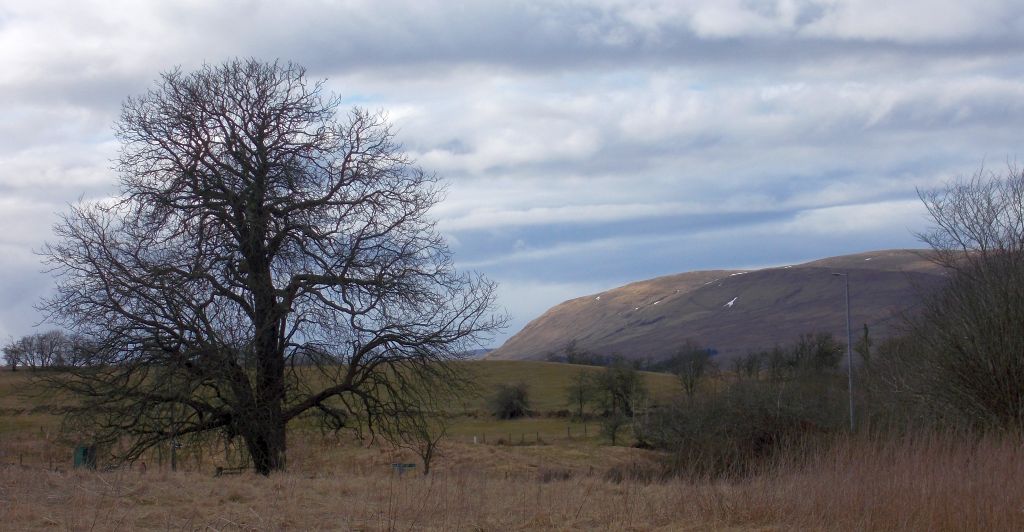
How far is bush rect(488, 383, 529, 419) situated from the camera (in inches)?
2842

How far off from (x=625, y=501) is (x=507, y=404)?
60732 millimetres

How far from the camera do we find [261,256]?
19.6m

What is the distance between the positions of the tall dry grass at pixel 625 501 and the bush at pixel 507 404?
58912mm

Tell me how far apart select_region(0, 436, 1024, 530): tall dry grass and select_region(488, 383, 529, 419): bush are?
2319 inches

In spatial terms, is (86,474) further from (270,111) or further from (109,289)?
(270,111)

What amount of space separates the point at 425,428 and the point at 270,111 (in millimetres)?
7948

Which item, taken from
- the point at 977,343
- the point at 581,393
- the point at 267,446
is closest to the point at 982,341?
the point at 977,343

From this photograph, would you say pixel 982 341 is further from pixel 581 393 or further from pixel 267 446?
pixel 581 393

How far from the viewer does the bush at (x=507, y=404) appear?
72.2 m

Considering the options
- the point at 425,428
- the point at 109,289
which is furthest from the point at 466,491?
the point at 109,289

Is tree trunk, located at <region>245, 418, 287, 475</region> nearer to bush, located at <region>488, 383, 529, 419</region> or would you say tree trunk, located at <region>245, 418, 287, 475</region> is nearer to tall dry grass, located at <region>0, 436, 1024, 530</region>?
tall dry grass, located at <region>0, 436, 1024, 530</region>

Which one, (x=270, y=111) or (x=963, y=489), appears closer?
(x=963, y=489)

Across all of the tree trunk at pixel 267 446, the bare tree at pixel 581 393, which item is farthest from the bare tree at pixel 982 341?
the bare tree at pixel 581 393

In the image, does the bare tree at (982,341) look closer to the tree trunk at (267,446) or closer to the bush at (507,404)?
the tree trunk at (267,446)
